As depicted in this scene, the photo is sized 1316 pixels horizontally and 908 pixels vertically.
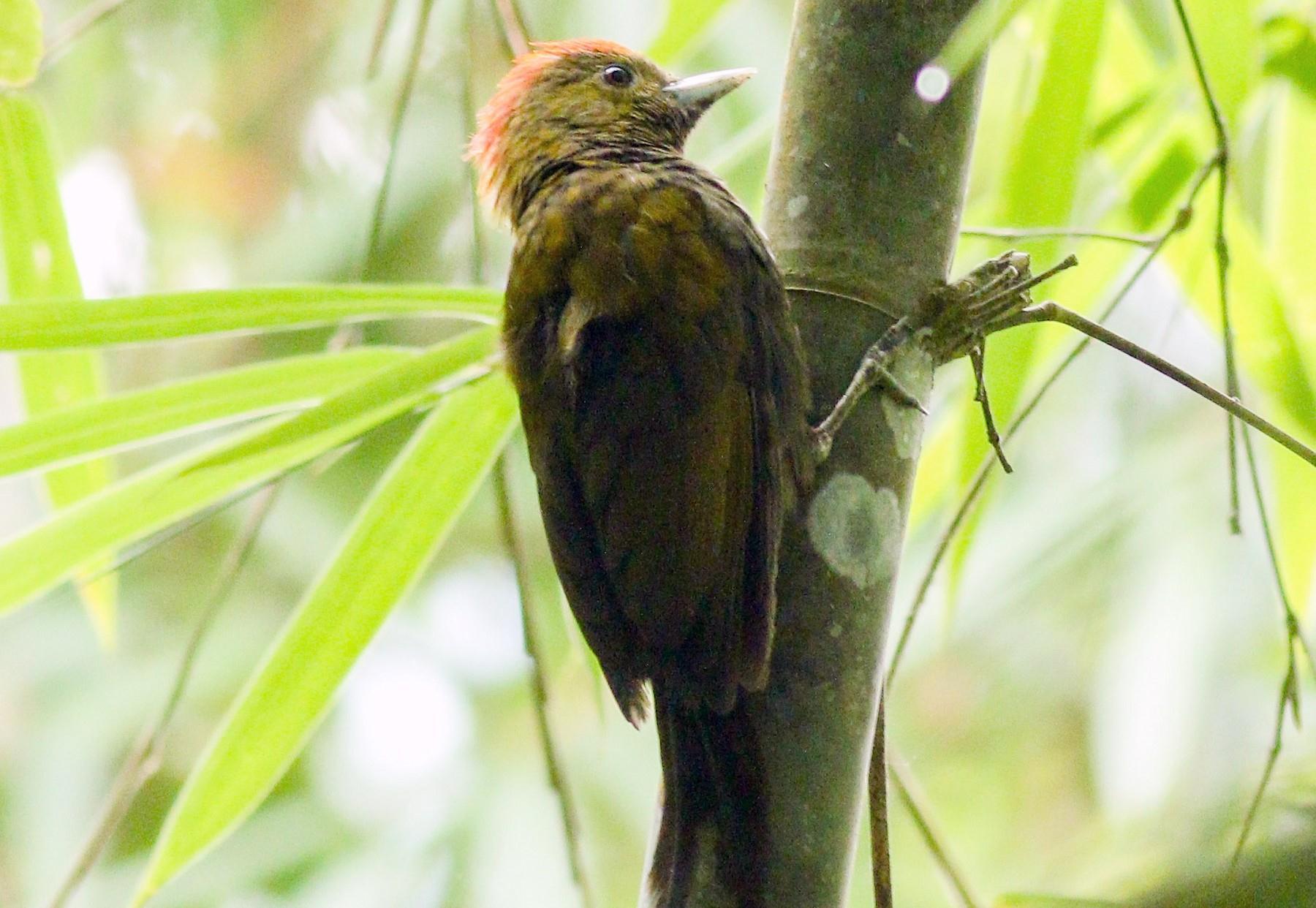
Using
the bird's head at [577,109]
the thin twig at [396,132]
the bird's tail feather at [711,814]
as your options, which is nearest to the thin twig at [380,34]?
the thin twig at [396,132]

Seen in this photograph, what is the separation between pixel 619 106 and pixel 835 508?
123 cm

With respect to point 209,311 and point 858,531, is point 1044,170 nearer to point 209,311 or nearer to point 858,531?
point 858,531

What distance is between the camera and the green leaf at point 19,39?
161 centimetres

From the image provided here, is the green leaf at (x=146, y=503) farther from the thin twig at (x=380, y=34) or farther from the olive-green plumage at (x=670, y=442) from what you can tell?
the thin twig at (x=380, y=34)

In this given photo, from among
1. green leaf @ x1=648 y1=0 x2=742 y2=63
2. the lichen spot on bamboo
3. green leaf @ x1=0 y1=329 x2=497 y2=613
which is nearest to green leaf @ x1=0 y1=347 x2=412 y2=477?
green leaf @ x1=0 y1=329 x2=497 y2=613

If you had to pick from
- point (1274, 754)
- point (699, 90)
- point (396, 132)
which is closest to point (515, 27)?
point (699, 90)

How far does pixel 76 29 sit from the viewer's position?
6.30 ft

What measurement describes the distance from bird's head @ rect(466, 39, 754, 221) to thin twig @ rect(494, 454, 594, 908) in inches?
26.6

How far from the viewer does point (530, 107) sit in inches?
97.0

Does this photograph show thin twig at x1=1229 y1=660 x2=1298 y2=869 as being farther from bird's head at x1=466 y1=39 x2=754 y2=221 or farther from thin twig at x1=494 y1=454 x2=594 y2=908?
bird's head at x1=466 y1=39 x2=754 y2=221

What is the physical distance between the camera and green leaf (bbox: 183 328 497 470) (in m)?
1.72

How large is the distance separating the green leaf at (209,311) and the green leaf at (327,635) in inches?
6.9

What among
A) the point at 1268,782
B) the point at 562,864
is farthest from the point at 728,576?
A: the point at 562,864

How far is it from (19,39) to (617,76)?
1160mm
